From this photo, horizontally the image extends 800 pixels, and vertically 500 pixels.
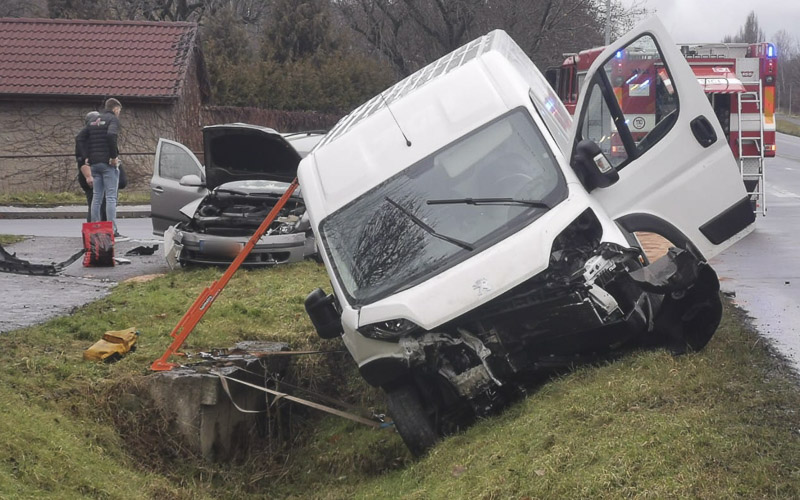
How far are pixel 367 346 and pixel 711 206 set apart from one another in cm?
254

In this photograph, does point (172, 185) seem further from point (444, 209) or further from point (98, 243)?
point (444, 209)

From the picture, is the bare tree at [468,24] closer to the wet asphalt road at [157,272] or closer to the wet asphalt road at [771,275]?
the wet asphalt road at [771,275]

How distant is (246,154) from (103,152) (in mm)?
2474

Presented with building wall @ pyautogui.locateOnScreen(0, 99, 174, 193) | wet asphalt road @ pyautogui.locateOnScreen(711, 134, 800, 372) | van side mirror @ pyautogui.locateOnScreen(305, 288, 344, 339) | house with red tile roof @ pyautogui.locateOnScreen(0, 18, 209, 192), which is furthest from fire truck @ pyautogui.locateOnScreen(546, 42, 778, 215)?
building wall @ pyautogui.locateOnScreen(0, 99, 174, 193)

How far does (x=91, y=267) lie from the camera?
521 inches

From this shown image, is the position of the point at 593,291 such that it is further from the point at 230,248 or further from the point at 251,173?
the point at 251,173

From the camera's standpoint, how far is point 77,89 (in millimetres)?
28359

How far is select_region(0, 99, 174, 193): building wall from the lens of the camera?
2847 cm

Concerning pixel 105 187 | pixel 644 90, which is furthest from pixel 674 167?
pixel 105 187

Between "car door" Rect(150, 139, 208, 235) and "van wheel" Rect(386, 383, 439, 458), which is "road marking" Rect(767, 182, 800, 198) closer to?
"car door" Rect(150, 139, 208, 235)

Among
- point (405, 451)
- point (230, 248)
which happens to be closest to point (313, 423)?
point (405, 451)

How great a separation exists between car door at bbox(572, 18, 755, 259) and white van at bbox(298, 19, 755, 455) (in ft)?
0.04

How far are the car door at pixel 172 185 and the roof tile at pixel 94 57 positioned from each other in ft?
46.8

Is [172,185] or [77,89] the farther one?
[77,89]
